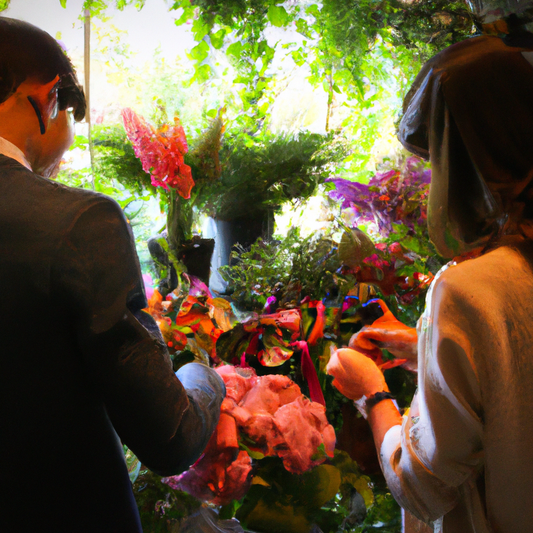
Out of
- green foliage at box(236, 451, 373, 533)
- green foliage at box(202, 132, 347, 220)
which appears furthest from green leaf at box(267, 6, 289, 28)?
green foliage at box(236, 451, 373, 533)

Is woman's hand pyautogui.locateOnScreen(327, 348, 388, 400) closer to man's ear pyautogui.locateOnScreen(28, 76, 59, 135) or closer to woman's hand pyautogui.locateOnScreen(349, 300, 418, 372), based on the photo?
woman's hand pyautogui.locateOnScreen(349, 300, 418, 372)

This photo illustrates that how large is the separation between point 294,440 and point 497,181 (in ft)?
1.45

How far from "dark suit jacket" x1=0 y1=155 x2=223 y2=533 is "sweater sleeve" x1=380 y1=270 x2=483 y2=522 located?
0.29m

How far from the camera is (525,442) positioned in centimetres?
46

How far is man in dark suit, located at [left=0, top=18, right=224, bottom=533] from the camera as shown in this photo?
1.51 ft

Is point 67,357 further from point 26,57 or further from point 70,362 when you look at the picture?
point 26,57

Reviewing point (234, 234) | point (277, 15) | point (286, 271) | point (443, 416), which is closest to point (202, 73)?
point (277, 15)

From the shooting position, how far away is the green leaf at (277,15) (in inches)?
35.0

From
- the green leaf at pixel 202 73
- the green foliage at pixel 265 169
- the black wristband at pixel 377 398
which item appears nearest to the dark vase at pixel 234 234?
the green foliage at pixel 265 169

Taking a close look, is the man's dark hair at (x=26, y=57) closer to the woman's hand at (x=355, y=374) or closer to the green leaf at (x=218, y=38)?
the green leaf at (x=218, y=38)

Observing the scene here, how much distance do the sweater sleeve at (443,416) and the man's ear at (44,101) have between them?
0.58 m

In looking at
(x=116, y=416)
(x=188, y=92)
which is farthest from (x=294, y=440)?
(x=188, y=92)

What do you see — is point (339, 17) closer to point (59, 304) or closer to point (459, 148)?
point (459, 148)

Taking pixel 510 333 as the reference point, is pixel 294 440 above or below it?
below
